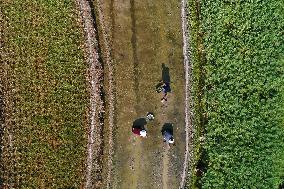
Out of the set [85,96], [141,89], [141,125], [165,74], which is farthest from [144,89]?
[85,96]

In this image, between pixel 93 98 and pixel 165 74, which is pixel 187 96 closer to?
pixel 165 74

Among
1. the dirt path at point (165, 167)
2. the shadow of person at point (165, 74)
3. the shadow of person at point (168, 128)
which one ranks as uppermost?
the shadow of person at point (165, 74)

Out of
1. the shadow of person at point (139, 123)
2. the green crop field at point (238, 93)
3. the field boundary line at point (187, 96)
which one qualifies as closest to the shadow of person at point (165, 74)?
the field boundary line at point (187, 96)

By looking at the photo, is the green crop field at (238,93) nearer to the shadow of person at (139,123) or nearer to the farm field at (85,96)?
the farm field at (85,96)

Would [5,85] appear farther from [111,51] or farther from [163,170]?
[163,170]

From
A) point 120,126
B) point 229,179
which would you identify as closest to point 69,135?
point 120,126
